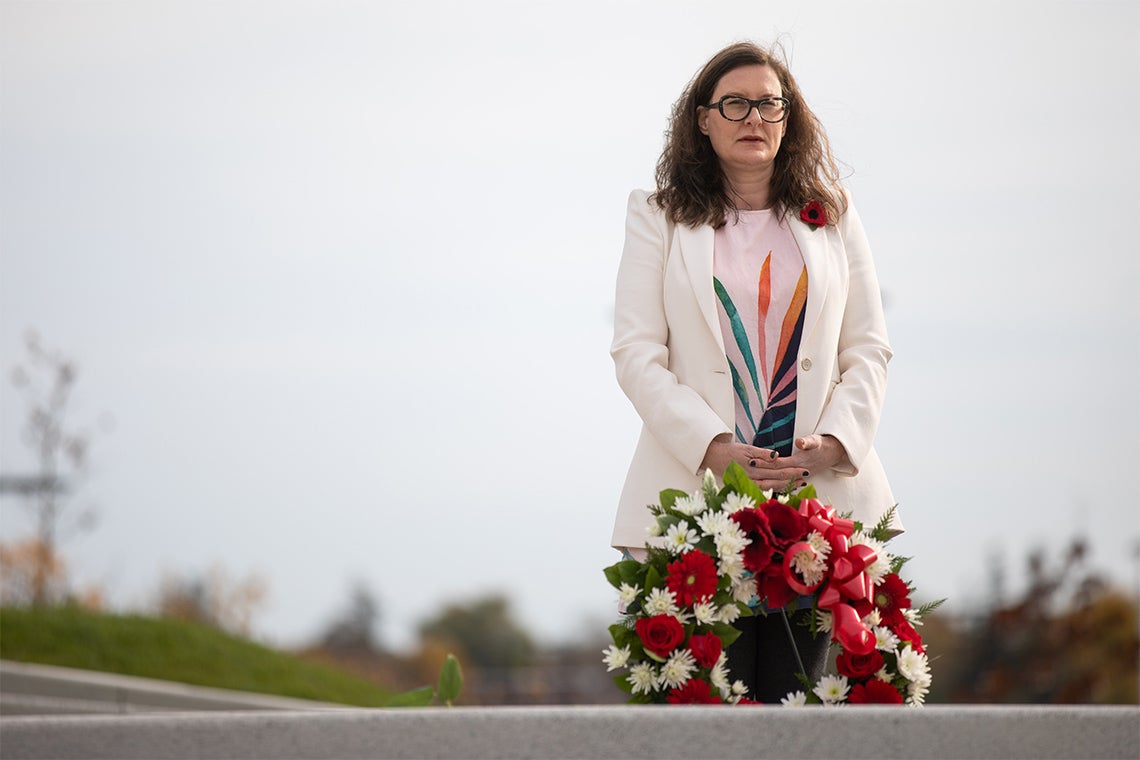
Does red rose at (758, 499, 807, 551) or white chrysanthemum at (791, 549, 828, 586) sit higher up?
red rose at (758, 499, 807, 551)

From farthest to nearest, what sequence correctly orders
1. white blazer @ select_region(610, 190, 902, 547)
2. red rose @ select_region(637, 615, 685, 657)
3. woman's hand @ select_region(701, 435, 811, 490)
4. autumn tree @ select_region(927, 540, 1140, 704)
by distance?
autumn tree @ select_region(927, 540, 1140, 704) < white blazer @ select_region(610, 190, 902, 547) < woman's hand @ select_region(701, 435, 811, 490) < red rose @ select_region(637, 615, 685, 657)

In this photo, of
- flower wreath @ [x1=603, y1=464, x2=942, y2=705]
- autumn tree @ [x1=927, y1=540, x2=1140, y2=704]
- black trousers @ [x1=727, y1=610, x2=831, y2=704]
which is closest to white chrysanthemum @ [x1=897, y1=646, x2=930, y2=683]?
flower wreath @ [x1=603, y1=464, x2=942, y2=705]

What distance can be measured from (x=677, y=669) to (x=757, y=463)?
2.09 feet

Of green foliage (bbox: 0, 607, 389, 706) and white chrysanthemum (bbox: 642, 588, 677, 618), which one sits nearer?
white chrysanthemum (bbox: 642, 588, 677, 618)

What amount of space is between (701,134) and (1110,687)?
14.7m

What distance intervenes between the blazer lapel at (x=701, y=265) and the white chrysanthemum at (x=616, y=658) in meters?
0.86

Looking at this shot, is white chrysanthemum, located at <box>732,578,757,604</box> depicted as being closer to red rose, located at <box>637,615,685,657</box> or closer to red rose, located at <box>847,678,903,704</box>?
red rose, located at <box>637,615,685,657</box>

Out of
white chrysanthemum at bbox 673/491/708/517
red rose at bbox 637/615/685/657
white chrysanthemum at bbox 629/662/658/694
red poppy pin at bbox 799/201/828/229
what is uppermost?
red poppy pin at bbox 799/201/828/229

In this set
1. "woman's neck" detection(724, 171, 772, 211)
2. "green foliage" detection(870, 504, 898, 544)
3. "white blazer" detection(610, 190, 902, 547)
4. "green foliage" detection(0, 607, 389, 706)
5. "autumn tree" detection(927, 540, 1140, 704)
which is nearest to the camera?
"green foliage" detection(870, 504, 898, 544)

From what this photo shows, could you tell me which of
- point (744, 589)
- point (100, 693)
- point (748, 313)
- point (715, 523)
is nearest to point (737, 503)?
point (715, 523)

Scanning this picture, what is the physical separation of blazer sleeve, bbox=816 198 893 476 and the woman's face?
0.32m

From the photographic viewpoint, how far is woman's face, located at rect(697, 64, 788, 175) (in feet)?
11.9

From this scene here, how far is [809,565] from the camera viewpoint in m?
2.91

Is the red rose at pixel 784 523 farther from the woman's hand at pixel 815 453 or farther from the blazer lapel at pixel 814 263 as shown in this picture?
the blazer lapel at pixel 814 263
